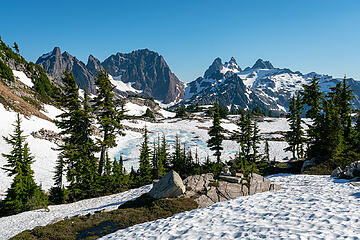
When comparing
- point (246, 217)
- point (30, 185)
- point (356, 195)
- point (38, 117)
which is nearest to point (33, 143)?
point (38, 117)

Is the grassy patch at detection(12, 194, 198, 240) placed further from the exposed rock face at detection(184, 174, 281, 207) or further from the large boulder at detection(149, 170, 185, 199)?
the exposed rock face at detection(184, 174, 281, 207)

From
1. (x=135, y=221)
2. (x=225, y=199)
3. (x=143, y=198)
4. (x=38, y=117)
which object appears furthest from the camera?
(x=38, y=117)

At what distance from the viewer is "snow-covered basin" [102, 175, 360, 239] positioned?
7.25 metres

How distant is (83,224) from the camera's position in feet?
38.9

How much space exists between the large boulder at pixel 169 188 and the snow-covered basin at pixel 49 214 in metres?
4.74

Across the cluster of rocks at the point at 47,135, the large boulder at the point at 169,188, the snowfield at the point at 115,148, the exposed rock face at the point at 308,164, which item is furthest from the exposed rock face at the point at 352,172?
the cluster of rocks at the point at 47,135

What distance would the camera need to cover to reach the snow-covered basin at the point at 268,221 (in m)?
7.25

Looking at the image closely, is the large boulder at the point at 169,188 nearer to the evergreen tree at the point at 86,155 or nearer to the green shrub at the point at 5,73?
the evergreen tree at the point at 86,155

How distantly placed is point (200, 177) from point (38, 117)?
47.6 meters

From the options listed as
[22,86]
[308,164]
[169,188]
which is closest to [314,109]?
[308,164]

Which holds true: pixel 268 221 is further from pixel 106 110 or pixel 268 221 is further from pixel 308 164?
pixel 106 110

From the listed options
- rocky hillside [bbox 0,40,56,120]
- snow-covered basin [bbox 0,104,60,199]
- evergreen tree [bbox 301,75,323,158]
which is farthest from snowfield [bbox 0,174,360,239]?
rocky hillside [bbox 0,40,56,120]

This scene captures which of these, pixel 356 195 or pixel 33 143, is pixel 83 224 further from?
pixel 33 143

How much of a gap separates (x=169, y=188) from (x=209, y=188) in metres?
2.91
